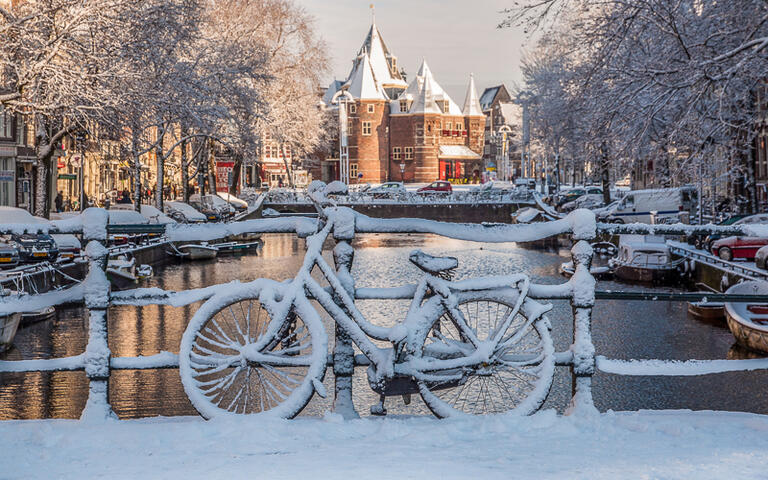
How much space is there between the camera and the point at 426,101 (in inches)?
3905

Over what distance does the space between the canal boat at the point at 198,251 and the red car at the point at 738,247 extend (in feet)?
58.7

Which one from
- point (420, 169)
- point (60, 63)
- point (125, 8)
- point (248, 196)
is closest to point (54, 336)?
point (60, 63)

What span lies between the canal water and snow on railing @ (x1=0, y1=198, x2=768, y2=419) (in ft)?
11.1

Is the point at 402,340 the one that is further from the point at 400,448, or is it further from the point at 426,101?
the point at 426,101

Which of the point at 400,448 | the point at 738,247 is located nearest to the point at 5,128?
the point at 738,247

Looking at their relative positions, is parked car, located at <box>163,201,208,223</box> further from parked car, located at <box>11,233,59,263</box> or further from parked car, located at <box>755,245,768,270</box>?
parked car, located at <box>755,245,768,270</box>

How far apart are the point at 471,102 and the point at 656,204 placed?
69470 millimetres

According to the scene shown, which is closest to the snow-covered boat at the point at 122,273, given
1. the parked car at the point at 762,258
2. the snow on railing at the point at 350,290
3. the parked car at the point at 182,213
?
the parked car at the point at 182,213

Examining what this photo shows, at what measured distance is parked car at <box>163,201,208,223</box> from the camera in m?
39.3

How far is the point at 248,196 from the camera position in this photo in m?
64.1

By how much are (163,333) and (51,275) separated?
472 cm

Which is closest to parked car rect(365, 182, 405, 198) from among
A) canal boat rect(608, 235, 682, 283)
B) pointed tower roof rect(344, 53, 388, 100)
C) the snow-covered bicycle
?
pointed tower roof rect(344, 53, 388, 100)

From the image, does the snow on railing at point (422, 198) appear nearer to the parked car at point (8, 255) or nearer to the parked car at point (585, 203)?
the parked car at point (585, 203)

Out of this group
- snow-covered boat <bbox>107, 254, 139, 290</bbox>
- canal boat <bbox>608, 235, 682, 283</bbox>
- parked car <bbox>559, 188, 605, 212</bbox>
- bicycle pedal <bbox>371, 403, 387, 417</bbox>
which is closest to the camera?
bicycle pedal <bbox>371, 403, 387, 417</bbox>
